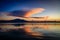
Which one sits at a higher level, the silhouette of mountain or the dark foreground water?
the silhouette of mountain

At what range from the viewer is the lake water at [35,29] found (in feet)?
3.95

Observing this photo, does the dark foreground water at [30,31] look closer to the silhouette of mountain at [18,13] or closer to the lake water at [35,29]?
the lake water at [35,29]

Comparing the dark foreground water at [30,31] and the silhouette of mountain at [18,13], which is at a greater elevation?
the silhouette of mountain at [18,13]

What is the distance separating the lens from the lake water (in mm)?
1203

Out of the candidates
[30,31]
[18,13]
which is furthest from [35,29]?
[18,13]

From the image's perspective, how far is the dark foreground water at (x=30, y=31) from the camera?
1.21 m

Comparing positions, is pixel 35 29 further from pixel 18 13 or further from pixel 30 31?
pixel 18 13

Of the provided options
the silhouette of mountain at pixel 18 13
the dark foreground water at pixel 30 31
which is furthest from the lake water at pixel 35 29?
the silhouette of mountain at pixel 18 13

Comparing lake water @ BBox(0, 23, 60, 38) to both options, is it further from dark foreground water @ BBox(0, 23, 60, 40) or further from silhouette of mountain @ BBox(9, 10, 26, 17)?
silhouette of mountain @ BBox(9, 10, 26, 17)

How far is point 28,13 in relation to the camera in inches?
48.1

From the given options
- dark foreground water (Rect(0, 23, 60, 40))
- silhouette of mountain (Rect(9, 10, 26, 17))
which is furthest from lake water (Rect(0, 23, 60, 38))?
silhouette of mountain (Rect(9, 10, 26, 17))

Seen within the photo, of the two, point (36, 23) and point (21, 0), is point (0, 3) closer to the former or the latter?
point (21, 0)

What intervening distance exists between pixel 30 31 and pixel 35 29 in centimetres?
7

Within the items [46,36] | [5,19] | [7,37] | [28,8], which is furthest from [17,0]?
[46,36]
